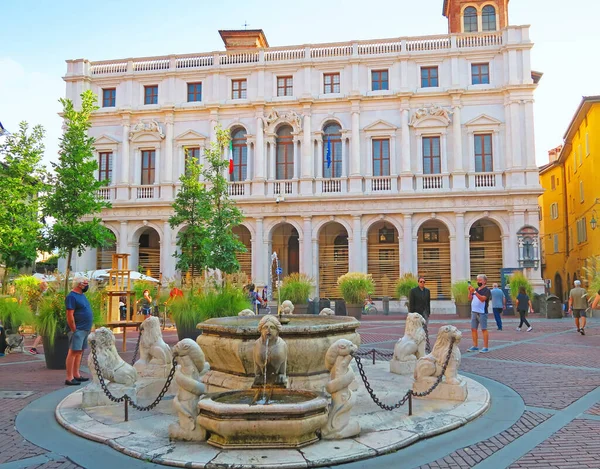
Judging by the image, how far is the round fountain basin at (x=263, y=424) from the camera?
509cm

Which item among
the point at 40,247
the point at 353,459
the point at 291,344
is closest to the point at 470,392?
the point at 291,344

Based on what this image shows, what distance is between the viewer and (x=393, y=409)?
6.59m

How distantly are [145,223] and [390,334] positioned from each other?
1950 centimetres

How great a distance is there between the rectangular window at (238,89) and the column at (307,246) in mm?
8707

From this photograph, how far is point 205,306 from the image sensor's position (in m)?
12.7

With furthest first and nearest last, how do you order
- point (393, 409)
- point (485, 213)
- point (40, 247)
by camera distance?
point (485, 213) < point (40, 247) < point (393, 409)

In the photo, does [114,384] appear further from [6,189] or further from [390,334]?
[6,189]

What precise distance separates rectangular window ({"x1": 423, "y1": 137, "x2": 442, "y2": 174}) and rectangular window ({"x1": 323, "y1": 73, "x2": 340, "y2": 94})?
6063 millimetres

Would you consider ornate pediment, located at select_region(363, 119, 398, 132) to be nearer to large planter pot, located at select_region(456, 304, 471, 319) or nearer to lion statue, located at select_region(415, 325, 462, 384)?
large planter pot, located at select_region(456, 304, 471, 319)

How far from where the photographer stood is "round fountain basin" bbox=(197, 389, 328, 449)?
16.7 feet

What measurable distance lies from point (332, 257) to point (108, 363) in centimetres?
2476

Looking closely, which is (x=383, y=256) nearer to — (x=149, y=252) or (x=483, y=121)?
(x=483, y=121)

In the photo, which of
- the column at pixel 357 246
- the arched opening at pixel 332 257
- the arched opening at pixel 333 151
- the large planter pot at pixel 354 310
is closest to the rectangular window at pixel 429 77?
the arched opening at pixel 333 151

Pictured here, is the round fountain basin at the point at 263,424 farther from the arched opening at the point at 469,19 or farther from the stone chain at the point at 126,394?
the arched opening at the point at 469,19
